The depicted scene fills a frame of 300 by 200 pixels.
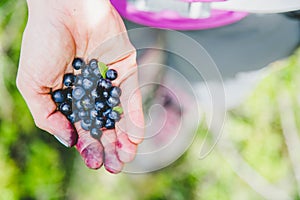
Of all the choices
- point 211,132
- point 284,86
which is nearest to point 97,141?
point 211,132

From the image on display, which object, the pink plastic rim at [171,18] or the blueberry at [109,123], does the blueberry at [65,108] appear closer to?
the blueberry at [109,123]

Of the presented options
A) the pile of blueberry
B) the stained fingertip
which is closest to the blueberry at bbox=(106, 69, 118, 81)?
the pile of blueberry

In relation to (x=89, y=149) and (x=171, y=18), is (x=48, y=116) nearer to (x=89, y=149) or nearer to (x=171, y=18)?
(x=89, y=149)

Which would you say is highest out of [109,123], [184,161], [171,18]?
[171,18]

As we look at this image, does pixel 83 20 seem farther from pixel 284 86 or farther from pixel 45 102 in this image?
pixel 284 86

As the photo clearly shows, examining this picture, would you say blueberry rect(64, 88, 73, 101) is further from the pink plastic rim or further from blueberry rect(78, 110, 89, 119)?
the pink plastic rim

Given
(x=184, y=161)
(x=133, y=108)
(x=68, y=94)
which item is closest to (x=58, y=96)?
(x=68, y=94)

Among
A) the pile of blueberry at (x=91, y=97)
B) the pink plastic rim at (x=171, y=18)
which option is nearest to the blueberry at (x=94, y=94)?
the pile of blueberry at (x=91, y=97)
